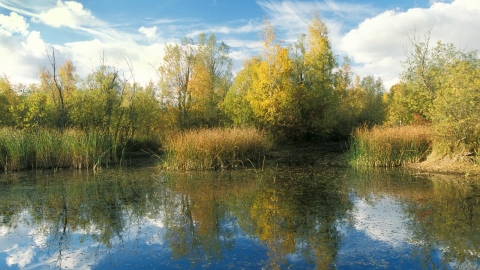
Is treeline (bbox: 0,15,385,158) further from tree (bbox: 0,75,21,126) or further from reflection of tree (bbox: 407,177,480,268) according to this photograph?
reflection of tree (bbox: 407,177,480,268)

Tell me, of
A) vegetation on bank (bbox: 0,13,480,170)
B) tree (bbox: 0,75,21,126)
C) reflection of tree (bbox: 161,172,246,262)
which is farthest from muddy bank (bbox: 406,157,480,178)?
tree (bbox: 0,75,21,126)

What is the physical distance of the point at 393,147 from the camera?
13.2 metres

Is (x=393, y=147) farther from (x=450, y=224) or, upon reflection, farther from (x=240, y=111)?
(x=240, y=111)

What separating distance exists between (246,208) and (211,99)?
20929mm

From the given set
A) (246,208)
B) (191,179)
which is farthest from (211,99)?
(246,208)

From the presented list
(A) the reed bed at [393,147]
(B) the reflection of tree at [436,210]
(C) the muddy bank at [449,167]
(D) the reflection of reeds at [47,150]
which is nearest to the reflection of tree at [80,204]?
(D) the reflection of reeds at [47,150]

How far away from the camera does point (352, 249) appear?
15.8 feet

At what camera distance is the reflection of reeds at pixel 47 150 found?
13.4 metres

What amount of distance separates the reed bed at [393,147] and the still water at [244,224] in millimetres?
2585

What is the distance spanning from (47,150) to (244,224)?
10.8 m

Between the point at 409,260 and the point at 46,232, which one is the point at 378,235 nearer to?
the point at 409,260

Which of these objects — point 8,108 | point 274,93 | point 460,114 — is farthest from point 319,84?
point 8,108

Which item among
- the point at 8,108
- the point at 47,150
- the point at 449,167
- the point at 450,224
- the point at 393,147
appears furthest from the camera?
the point at 8,108

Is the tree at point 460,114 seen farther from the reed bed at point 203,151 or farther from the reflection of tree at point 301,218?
the reed bed at point 203,151
